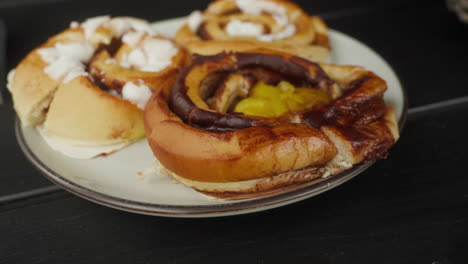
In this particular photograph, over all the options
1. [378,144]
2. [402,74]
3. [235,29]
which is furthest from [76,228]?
[402,74]

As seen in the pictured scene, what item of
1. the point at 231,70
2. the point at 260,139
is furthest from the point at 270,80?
the point at 260,139

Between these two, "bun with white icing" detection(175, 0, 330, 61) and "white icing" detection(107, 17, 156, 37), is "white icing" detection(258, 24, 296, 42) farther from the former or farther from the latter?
"white icing" detection(107, 17, 156, 37)

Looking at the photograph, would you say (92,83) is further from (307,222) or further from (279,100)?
(307,222)

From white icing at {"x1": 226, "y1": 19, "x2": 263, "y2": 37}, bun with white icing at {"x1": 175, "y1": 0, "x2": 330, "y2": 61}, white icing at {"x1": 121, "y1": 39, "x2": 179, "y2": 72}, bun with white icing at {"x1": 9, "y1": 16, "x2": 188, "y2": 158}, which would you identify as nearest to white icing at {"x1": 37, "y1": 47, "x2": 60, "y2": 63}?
bun with white icing at {"x1": 9, "y1": 16, "x2": 188, "y2": 158}

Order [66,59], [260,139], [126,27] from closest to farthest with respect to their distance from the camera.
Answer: [260,139]
[66,59]
[126,27]

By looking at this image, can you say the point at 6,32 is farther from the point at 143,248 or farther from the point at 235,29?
the point at 143,248
